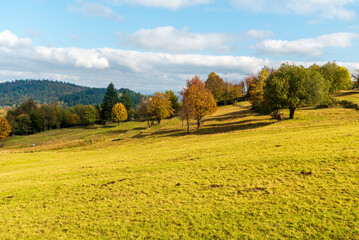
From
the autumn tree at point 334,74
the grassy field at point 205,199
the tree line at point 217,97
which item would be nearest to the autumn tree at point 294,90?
the tree line at point 217,97

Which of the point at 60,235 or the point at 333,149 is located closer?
the point at 60,235

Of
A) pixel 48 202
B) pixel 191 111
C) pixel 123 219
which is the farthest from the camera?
pixel 191 111

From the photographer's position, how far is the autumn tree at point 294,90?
159ft

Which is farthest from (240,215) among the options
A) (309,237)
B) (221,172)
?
(221,172)

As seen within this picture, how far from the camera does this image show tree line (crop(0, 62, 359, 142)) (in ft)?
162

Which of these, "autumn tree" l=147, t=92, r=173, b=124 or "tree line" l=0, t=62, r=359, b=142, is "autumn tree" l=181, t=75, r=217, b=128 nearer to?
"tree line" l=0, t=62, r=359, b=142

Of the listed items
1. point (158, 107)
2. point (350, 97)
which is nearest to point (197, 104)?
point (158, 107)

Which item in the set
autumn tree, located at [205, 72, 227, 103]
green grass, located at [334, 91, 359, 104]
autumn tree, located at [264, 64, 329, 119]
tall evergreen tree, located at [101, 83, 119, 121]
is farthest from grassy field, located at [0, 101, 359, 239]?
tall evergreen tree, located at [101, 83, 119, 121]

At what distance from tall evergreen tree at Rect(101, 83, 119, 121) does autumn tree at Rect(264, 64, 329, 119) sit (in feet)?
320

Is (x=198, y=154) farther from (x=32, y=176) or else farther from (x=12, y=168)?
(x=12, y=168)

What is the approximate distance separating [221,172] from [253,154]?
5.60 meters

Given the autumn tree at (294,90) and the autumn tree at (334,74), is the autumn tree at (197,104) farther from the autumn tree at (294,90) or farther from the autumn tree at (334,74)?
the autumn tree at (334,74)

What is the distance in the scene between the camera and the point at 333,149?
63.6 ft

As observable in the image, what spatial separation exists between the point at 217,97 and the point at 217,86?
6488mm
